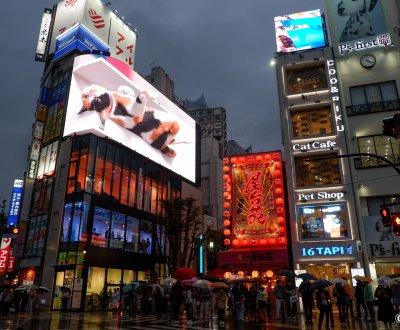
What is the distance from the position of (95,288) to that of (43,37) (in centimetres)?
3452

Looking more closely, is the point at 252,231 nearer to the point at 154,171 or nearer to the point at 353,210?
the point at 353,210

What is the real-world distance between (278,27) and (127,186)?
21980mm

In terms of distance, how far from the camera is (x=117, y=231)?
37.3 m

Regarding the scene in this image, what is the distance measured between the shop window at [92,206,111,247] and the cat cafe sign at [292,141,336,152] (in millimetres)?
19174

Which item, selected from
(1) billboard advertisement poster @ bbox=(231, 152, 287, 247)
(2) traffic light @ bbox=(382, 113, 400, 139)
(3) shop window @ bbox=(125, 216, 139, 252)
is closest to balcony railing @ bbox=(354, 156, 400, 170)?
(1) billboard advertisement poster @ bbox=(231, 152, 287, 247)

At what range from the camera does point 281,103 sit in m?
29.0

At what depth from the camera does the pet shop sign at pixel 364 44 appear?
28.5 metres

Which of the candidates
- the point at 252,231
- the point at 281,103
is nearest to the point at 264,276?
the point at 252,231

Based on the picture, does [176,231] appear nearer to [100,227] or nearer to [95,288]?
[100,227]

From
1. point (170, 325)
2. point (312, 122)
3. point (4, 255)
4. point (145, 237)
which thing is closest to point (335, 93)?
point (312, 122)

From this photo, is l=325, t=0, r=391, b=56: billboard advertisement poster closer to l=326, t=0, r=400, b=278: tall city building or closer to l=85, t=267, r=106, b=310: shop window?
l=326, t=0, r=400, b=278: tall city building

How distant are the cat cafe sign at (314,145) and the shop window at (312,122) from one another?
0.85 meters

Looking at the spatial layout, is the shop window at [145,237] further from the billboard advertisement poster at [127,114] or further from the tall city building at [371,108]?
the tall city building at [371,108]

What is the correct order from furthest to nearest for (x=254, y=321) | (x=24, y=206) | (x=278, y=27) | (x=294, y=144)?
1. (x=24, y=206)
2. (x=278, y=27)
3. (x=294, y=144)
4. (x=254, y=321)
